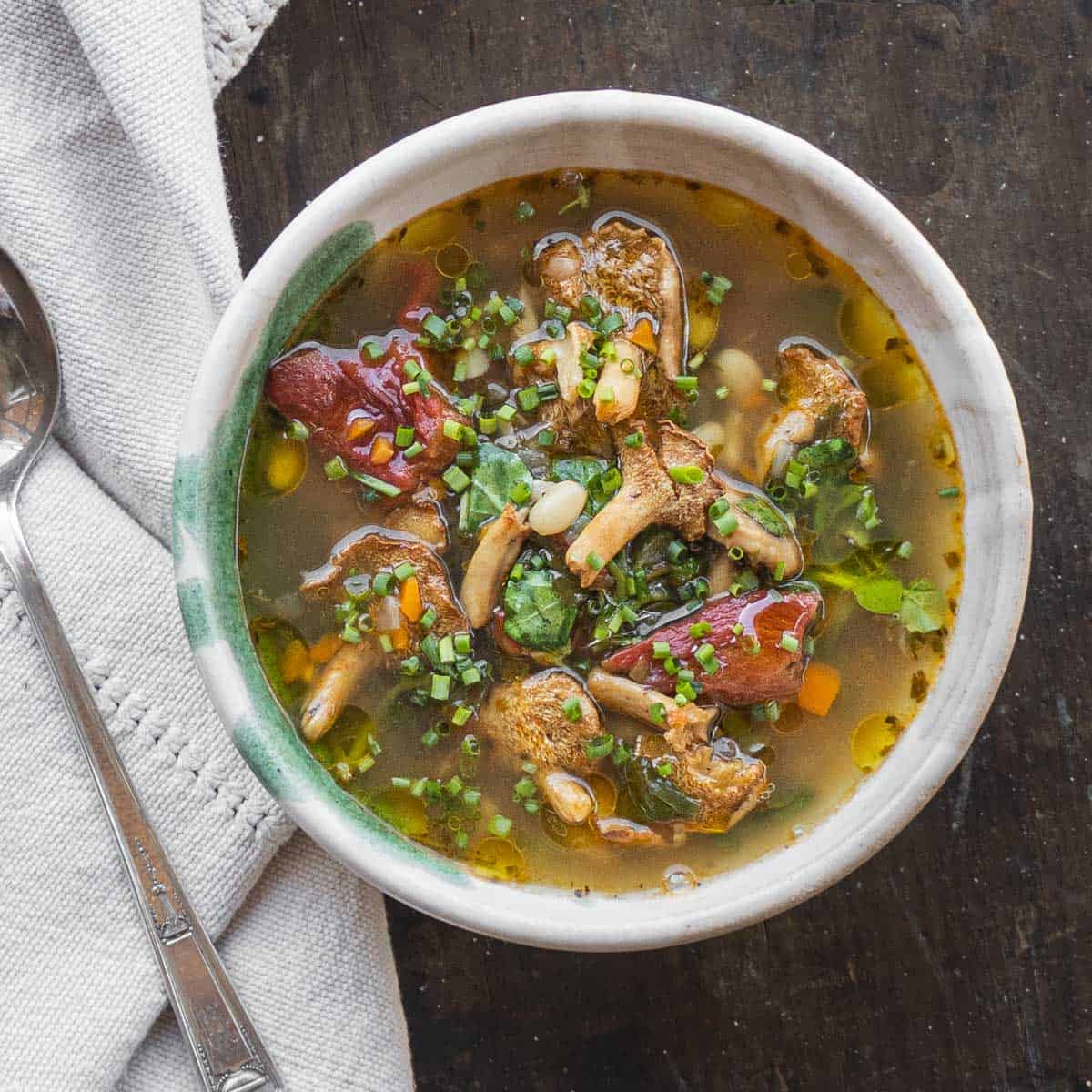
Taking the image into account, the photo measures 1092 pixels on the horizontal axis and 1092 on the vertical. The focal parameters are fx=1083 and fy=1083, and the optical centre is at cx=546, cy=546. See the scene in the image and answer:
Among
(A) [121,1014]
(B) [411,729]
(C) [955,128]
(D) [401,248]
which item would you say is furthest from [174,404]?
(C) [955,128]

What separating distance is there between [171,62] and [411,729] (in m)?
1.28

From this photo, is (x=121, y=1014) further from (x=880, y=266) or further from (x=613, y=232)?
(x=880, y=266)

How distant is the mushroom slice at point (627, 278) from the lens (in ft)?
5.96

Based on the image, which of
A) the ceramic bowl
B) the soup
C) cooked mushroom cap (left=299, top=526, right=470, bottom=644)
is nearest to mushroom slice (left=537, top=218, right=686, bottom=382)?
the soup

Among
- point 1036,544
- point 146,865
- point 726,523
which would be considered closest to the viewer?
point 726,523

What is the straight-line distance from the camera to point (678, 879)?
1.86 metres

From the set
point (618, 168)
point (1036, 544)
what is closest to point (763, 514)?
point (618, 168)

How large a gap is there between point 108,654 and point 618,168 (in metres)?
1.28

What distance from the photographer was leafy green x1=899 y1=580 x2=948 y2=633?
1.84 metres

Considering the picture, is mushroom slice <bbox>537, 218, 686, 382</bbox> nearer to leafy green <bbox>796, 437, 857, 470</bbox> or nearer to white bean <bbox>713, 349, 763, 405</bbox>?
white bean <bbox>713, 349, 763, 405</bbox>

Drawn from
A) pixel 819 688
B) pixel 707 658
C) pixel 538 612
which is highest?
Result: pixel 538 612

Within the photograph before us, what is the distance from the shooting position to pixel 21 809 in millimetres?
2008

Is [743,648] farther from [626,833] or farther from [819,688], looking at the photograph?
[626,833]

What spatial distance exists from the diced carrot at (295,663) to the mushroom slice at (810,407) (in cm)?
86
